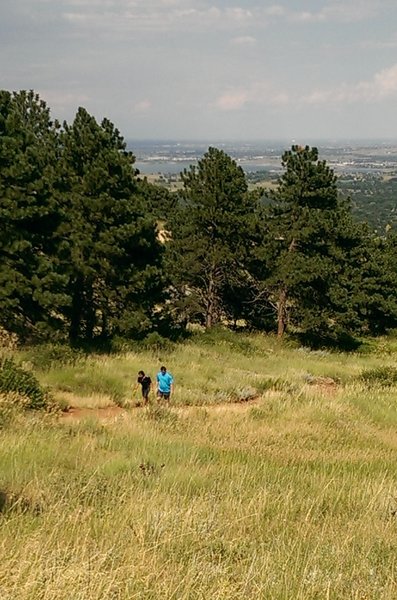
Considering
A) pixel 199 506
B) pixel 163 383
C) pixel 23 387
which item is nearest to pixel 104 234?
pixel 163 383

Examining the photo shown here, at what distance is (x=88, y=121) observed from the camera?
22266 mm

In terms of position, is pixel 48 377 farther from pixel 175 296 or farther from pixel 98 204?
pixel 175 296

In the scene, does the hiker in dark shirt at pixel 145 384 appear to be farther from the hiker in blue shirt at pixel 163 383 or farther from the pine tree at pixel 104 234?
the pine tree at pixel 104 234

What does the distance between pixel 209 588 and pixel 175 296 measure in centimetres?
2936

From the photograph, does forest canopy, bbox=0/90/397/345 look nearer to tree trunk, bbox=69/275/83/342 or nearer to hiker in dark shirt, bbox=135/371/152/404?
→ tree trunk, bbox=69/275/83/342

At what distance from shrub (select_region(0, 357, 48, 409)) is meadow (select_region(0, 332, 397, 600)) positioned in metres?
1.39

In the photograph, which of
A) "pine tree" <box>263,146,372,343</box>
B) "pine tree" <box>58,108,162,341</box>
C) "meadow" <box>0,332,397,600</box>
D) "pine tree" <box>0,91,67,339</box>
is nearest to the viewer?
"meadow" <box>0,332,397,600</box>

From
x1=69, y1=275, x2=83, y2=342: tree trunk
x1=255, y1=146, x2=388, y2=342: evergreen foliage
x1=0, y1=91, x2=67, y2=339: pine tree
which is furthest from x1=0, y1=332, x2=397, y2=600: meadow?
x1=255, y1=146, x2=388, y2=342: evergreen foliage

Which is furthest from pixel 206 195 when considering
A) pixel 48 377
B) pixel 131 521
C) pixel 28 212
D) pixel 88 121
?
pixel 131 521

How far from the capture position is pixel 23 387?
508 inches

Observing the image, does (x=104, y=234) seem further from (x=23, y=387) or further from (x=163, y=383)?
(x=23, y=387)

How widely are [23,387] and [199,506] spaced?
8.70 m

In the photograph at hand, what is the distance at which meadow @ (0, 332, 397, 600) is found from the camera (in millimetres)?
3480

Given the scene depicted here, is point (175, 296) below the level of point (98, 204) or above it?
below
